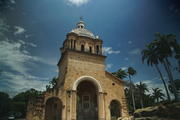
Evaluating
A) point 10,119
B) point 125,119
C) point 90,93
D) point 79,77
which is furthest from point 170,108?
point 10,119

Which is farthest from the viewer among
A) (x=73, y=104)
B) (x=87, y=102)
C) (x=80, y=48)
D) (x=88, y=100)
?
(x=80, y=48)

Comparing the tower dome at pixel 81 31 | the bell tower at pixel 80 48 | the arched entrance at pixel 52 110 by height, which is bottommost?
the arched entrance at pixel 52 110

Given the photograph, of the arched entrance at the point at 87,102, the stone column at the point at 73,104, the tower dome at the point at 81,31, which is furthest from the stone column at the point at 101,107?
the tower dome at the point at 81,31

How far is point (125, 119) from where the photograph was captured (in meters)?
17.4

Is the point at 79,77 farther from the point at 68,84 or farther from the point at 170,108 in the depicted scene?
the point at 170,108

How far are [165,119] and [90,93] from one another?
13.9m

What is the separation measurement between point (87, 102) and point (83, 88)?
2.79 meters

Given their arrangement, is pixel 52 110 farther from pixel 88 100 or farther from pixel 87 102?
pixel 88 100

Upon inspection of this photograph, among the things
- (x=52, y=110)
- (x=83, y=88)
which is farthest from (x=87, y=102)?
(x=52, y=110)

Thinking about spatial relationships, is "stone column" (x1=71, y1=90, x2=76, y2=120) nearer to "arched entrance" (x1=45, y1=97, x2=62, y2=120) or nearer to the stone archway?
the stone archway

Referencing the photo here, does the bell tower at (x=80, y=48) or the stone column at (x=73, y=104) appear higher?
the bell tower at (x=80, y=48)

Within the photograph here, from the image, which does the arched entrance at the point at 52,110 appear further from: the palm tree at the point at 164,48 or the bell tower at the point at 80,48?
the palm tree at the point at 164,48

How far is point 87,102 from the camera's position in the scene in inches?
926

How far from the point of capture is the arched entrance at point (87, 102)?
2138 cm
